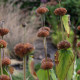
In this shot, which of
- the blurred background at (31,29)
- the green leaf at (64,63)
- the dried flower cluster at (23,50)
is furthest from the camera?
the blurred background at (31,29)

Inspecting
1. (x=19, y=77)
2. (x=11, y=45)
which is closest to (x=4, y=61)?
(x=19, y=77)

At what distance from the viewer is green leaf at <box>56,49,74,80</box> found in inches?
38.3

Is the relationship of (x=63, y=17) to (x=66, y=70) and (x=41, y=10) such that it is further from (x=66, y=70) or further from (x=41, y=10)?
(x=66, y=70)

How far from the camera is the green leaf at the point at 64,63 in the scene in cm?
97

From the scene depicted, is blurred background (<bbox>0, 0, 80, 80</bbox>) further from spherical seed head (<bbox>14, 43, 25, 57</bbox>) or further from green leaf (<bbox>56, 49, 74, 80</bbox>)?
spherical seed head (<bbox>14, 43, 25, 57</bbox>)

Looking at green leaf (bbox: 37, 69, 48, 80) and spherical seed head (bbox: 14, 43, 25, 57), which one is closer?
spherical seed head (bbox: 14, 43, 25, 57)

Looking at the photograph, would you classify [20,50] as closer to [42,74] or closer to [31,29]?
[42,74]

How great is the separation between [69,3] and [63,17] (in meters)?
5.96

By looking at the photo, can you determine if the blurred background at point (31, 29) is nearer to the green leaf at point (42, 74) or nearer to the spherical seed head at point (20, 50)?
the green leaf at point (42, 74)

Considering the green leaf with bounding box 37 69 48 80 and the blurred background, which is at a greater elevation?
the green leaf with bounding box 37 69 48 80

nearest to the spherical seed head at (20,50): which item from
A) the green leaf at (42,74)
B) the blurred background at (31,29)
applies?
the green leaf at (42,74)

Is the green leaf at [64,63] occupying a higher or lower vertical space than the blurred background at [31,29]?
higher

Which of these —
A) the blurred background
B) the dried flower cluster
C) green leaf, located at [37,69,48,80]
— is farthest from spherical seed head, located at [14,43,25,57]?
the blurred background

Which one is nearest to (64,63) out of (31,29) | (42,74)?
(42,74)
